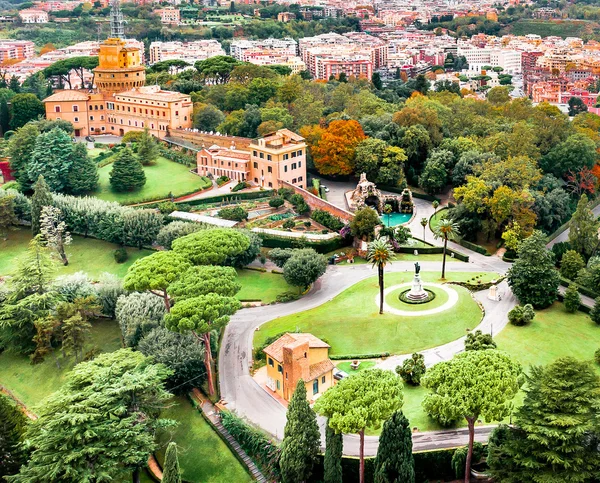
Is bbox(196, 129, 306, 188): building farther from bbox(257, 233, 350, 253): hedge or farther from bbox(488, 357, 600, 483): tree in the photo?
bbox(488, 357, 600, 483): tree

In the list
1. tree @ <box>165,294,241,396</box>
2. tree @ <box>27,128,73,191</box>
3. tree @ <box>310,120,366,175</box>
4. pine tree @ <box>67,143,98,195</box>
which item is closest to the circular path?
tree @ <box>165,294,241,396</box>

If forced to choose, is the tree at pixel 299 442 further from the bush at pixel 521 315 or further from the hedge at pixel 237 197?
the hedge at pixel 237 197

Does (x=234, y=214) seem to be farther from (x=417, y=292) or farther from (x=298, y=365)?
(x=298, y=365)

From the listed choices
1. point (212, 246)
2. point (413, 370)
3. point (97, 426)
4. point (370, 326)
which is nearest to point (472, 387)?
point (413, 370)

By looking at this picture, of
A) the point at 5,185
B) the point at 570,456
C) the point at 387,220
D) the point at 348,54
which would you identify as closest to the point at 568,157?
the point at 387,220

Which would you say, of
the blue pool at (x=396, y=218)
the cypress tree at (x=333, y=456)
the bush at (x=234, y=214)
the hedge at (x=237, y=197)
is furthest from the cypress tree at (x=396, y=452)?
the hedge at (x=237, y=197)

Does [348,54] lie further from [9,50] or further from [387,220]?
[387,220]
